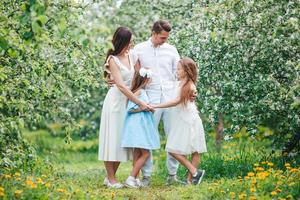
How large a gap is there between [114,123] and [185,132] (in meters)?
0.97

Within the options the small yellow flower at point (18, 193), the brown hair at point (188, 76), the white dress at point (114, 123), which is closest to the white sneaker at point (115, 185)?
the white dress at point (114, 123)

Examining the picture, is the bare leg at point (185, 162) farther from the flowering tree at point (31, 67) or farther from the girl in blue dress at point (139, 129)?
the flowering tree at point (31, 67)

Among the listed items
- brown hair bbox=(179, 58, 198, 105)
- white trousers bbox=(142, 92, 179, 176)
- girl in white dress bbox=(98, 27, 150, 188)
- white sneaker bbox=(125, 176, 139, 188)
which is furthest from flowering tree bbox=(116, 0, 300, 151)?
white sneaker bbox=(125, 176, 139, 188)

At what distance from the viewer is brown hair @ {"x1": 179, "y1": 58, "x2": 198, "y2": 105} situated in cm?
855

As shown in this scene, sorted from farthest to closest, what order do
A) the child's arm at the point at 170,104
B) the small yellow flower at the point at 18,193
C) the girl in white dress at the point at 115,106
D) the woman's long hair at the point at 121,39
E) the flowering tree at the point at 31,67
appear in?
1. the child's arm at the point at 170,104
2. the girl in white dress at the point at 115,106
3. the woman's long hair at the point at 121,39
4. the flowering tree at the point at 31,67
5. the small yellow flower at the point at 18,193

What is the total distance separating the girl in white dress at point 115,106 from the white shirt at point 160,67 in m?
0.27

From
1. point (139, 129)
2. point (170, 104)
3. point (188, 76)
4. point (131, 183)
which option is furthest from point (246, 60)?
point (131, 183)

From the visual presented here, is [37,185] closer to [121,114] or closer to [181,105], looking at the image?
[121,114]

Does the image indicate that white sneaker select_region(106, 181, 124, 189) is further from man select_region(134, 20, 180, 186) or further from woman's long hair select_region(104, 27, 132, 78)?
woman's long hair select_region(104, 27, 132, 78)

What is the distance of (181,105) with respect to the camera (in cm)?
877

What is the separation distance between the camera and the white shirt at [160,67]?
28.8 feet

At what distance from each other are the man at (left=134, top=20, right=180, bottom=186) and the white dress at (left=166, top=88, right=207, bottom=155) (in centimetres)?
18

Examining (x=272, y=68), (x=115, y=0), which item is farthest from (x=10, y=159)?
(x=115, y=0)

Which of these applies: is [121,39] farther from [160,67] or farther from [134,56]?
[160,67]
